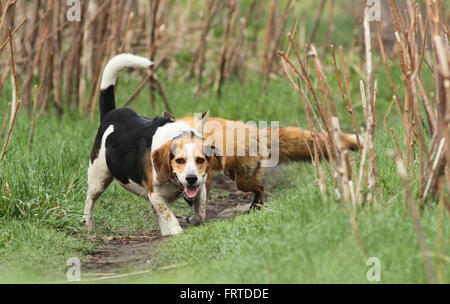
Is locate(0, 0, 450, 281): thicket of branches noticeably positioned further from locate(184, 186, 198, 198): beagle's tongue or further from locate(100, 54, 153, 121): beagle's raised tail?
locate(184, 186, 198, 198): beagle's tongue

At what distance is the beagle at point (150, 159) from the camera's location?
511 cm

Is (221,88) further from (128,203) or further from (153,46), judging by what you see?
(128,203)

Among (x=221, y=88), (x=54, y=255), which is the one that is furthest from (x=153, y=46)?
(x=54, y=255)

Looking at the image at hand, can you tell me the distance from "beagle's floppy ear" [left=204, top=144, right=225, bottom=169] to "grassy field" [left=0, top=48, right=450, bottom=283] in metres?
0.51

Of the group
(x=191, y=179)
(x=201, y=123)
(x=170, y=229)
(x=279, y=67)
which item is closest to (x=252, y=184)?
(x=201, y=123)

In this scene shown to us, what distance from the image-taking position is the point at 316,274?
11.5 feet

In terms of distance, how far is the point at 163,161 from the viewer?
5.15 meters

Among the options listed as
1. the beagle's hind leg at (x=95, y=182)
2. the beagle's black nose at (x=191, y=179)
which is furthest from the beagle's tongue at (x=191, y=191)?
the beagle's hind leg at (x=95, y=182)

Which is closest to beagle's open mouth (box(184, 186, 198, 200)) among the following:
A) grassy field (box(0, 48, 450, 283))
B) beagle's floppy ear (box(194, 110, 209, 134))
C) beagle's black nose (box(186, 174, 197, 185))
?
beagle's black nose (box(186, 174, 197, 185))

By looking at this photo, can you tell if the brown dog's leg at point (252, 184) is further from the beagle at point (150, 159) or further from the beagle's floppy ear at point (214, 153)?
the beagle's floppy ear at point (214, 153)

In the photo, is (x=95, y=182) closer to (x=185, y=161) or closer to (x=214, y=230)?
(x=185, y=161)

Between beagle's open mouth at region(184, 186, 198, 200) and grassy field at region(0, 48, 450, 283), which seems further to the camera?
beagle's open mouth at region(184, 186, 198, 200)

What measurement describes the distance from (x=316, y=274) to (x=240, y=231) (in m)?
1.29

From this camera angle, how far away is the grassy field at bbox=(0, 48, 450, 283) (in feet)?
11.7
